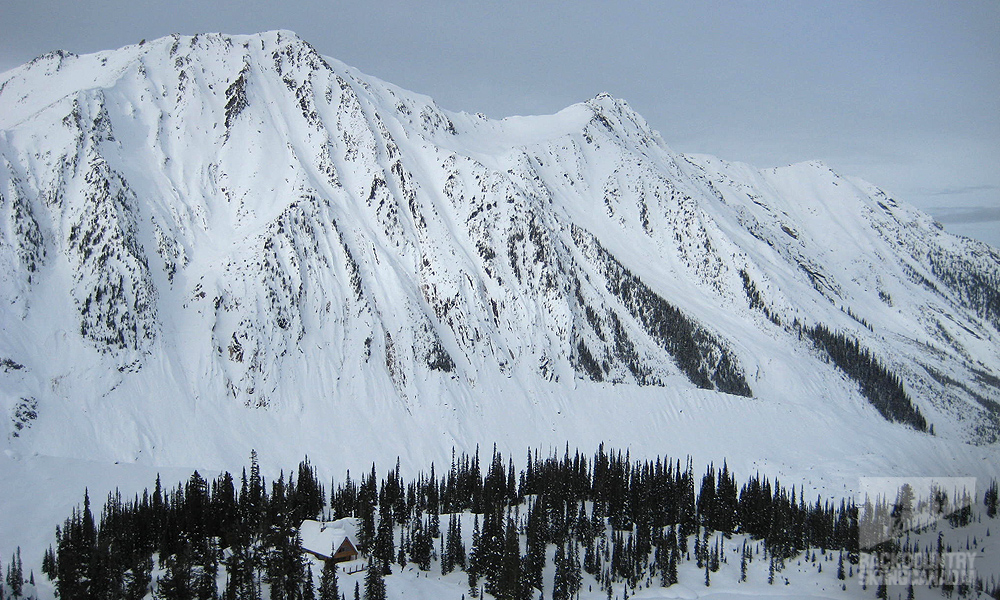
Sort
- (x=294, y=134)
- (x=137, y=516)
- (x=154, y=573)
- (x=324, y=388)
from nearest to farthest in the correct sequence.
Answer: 1. (x=154, y=573)
2. (x=137, y=516)
3. (x=324, y=388)
4. (x=294, y=134)

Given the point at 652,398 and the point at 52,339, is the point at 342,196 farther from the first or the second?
the point at 652,398

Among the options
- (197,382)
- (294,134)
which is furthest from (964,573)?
(294,134)

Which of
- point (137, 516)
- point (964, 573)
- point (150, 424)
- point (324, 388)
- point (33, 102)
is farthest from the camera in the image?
point (33, 102)

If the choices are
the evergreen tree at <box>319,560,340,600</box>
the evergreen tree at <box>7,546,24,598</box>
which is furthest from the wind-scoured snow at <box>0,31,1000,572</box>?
the evergreen tree at <box>319,560,340,600</box>

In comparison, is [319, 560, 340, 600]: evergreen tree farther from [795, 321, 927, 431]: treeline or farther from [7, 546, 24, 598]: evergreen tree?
[795, 321, 927, 431]: treeline

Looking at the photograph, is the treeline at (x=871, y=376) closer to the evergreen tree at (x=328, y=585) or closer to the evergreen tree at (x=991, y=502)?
the evergreen tree at (x=991, y=502)
